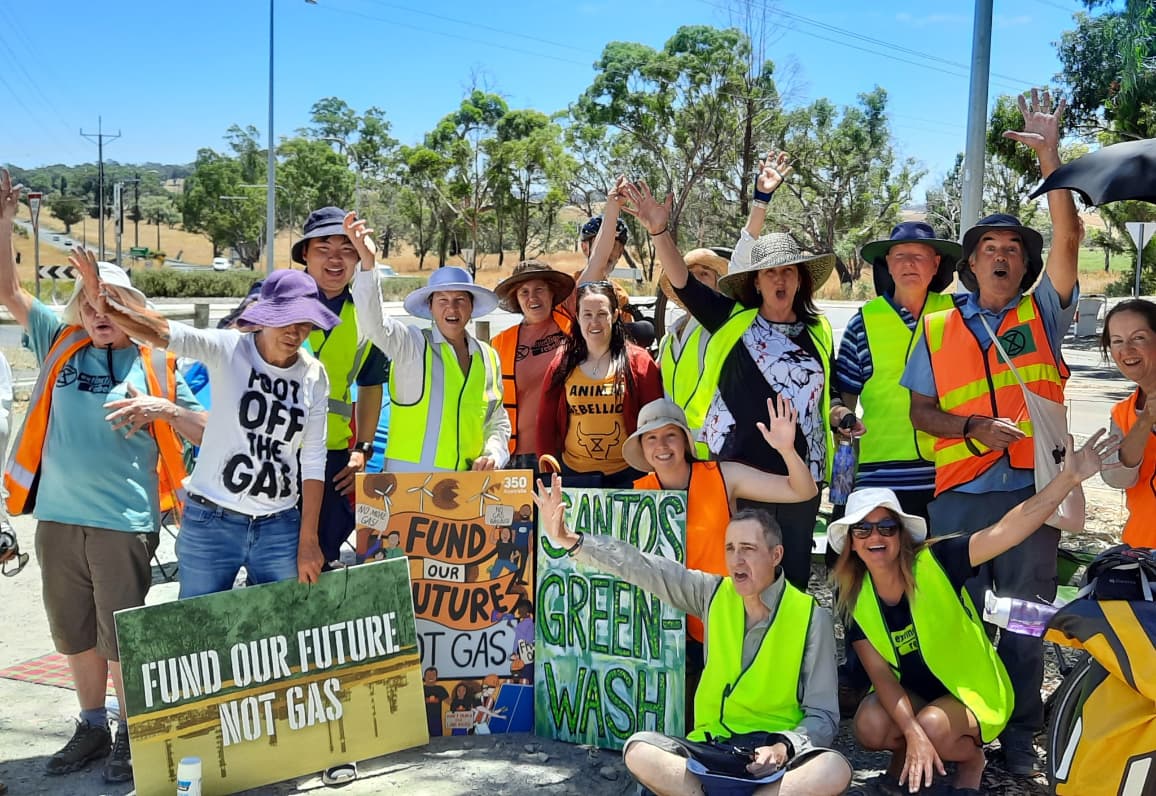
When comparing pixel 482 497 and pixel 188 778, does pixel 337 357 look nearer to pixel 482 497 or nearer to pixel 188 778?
pixel 482 497

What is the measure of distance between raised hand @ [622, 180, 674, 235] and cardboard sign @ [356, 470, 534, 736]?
123cm

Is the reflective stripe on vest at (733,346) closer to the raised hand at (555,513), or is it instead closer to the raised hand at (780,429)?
the raised hand at (780,429)

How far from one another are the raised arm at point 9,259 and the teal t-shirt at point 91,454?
5cm

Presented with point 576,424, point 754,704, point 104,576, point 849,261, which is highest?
point 849,261

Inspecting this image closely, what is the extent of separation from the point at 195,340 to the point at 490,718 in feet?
6.51

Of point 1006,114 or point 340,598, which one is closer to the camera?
point 340,598

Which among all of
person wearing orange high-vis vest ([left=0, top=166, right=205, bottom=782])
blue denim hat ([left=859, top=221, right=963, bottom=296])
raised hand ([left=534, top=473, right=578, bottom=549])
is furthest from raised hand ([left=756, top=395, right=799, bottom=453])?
person wearing orange high-vis vest ([left=0, top=166, right=205, bottom=782])

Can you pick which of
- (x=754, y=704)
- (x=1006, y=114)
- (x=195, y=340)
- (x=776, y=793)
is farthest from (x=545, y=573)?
(x=1006, y=114)

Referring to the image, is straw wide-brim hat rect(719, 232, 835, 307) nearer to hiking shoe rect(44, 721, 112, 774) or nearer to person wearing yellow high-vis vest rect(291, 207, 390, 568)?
person wearing yellow high-vis vest rect(291, 207, 390, 568)

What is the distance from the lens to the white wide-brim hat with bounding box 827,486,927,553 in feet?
12.2

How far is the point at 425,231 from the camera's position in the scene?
7650 cm

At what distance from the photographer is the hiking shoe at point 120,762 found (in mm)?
3877

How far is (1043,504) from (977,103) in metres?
5.00

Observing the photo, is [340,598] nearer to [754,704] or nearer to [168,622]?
[168,622]
